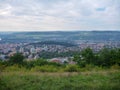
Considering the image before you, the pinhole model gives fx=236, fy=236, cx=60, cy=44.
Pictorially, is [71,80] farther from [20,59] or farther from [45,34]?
[45,34]

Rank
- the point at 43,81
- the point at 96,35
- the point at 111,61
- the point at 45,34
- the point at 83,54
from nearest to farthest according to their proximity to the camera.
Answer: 1. the point at 43,81
2. the point at 111,61
3. the point at 83,54
4. the point at 96,35
5. the point at 45,34

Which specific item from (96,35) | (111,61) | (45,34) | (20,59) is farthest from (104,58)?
(45,34)

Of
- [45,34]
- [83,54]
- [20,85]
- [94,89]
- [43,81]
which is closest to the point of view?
[94,89]

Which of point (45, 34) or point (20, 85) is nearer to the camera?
point (20, 85)

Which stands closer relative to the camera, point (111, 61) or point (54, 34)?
point (111, 61)

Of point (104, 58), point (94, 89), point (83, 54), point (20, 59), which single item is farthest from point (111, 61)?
point (94, 89)

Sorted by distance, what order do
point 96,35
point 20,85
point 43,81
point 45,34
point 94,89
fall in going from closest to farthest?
point 94,89
point 20,85
point 43,81
point 96,35
point 45,34

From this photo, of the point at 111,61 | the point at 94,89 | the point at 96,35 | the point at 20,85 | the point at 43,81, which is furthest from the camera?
the point at 96,35

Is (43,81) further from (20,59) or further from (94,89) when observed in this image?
(20,59)
